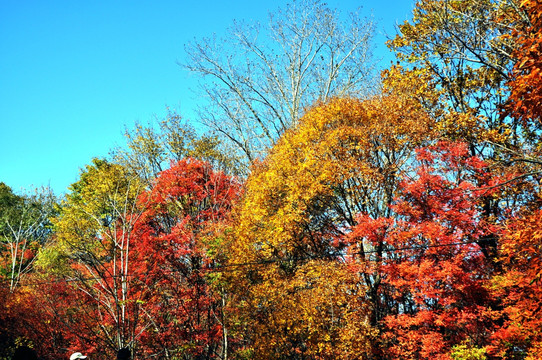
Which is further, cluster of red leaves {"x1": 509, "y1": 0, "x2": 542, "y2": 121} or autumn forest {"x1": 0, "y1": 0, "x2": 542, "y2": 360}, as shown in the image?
autumn forest {"x1": 0, "y1": 0, "x2": 542, "y2": 360}

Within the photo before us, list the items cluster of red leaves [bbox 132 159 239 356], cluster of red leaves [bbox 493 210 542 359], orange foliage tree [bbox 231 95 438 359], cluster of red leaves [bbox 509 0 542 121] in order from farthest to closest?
cluster of red leaves [bbox 132 159 239 356] < orange foliage tree [bbox 231 95 438 359] < cluster of red leaves [bbox 493 210 542 359] < cluster of red leaves [bbox 509 0 542 121]

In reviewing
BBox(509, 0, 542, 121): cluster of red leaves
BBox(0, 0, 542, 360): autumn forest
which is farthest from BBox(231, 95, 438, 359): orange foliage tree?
BBox(509, 0, 542, 121): cluster of red leaves

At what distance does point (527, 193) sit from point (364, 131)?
6.09 metres

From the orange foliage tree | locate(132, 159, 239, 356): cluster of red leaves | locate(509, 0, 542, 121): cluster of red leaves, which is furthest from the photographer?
locate(132, 159, 239, 356): cluster of red leaves

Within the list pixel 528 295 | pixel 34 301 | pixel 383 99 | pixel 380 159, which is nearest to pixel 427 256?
pixel 528 295

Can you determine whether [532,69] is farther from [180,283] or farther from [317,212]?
[180,283]

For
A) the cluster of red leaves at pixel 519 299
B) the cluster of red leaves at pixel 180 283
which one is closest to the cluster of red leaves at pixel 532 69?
the cluster of red leaves at pixel 519 299

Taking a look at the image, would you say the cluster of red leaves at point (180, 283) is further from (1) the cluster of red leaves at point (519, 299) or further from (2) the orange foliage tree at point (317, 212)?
(1) the cluster of red leaves at point (519, 299)

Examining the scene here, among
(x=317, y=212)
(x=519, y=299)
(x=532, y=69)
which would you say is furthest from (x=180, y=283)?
(x=532, y=69)

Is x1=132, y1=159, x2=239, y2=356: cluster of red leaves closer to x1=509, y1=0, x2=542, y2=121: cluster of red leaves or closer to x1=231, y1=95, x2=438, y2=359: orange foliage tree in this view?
x1=231, y1=95, x2=438, y2=359: orange foliage tree

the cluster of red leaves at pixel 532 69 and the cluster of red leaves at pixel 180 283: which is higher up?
the cluster of red leaves at pixel 532 69

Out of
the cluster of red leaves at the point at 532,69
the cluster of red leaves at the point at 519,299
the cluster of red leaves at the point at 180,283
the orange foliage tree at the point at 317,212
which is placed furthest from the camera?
the cluster of red leaves at the point at 180,283

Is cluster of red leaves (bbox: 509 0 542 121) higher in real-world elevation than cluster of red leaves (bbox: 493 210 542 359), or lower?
higher

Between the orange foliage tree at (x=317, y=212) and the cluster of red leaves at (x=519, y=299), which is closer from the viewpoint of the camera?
the cluster of red leaves at (x=519, y=299)
